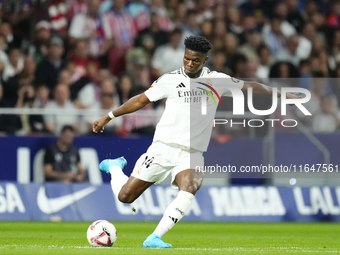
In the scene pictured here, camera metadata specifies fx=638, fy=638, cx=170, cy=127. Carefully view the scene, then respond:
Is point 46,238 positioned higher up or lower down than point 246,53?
lower down

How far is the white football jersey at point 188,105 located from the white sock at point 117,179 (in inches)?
29.9

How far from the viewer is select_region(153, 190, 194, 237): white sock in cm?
739

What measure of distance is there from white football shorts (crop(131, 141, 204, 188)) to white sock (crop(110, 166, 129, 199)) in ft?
0.99

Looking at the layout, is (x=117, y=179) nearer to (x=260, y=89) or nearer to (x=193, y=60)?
(x=193, y=60)

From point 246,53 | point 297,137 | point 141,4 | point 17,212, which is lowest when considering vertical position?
point 17,212

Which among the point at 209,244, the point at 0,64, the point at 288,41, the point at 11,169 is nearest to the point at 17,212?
the point at 11,169

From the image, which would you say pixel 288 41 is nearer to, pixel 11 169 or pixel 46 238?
pixel 11 169

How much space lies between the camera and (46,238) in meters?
9.44

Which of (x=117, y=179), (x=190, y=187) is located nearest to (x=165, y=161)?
(x=190, y=187)

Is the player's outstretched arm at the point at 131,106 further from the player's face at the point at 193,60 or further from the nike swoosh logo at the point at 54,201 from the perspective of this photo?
the nike swoosh logo at the point at 54,201

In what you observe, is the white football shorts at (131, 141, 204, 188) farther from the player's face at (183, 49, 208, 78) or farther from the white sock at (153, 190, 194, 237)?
the player's face at (183, 49, 208, 78)

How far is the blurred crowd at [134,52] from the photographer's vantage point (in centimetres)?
1366

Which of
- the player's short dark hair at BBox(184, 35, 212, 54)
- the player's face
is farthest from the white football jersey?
the player's short dark hair at BBox(184, 35, 212, 54)

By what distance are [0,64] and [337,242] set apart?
8.13 m
